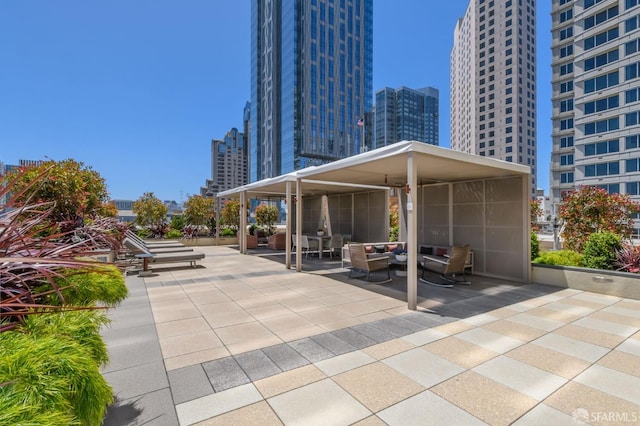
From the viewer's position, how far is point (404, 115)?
98438 millimetres

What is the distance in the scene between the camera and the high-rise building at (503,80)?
212 ft

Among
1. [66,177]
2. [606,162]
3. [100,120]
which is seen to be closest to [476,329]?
[66,177]

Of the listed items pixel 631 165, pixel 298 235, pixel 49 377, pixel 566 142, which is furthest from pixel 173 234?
pixel 566 142

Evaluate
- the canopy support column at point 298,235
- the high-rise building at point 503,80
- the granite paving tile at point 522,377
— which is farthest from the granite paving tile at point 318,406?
the high-rise building at point 503,80

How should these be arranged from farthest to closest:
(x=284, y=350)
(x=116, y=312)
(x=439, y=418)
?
1. (x=116, y=312)
2. (x=284, y=350)
3. (x=439, y=418)

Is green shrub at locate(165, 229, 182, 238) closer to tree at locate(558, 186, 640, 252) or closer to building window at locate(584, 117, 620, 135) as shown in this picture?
tree at locate(558, 186, 640, 252)

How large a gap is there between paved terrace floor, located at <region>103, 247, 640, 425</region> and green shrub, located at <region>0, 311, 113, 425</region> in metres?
1.00

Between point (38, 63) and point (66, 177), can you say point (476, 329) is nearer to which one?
point (66, 177)

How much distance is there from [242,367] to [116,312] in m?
3.20

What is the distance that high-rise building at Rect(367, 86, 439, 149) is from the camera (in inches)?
3477

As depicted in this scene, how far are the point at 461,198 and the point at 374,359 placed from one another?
6550 mm

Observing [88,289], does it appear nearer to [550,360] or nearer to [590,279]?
[550,360]

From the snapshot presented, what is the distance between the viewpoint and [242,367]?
308 centimetres

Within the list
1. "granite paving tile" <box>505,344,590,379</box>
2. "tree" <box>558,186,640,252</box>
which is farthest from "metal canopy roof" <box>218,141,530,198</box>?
"granite paving tile" <box>505,344,590,379</box>
